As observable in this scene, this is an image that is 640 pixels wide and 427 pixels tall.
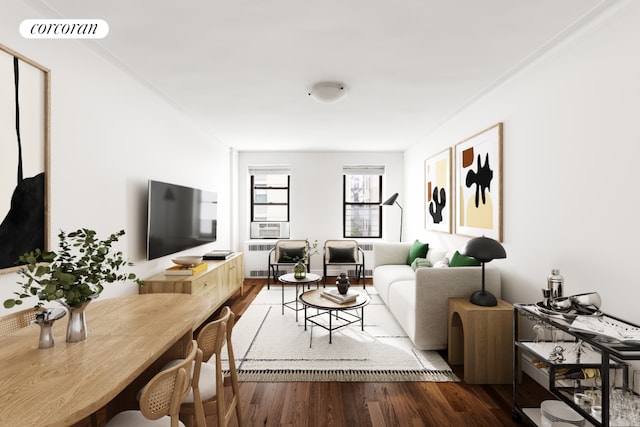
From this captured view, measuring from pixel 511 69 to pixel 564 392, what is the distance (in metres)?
2.42

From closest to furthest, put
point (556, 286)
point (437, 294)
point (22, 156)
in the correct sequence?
point (22, 156) → point (556, 286) → point (437, 294)

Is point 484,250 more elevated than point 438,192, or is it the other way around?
point 438,192

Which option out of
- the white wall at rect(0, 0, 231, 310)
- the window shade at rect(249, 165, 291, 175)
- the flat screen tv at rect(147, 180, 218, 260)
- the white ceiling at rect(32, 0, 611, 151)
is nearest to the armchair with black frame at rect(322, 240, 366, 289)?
the window shade at rect(249, 165, 291, 175)

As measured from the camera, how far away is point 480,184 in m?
3.42

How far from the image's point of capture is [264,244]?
6.34 meters

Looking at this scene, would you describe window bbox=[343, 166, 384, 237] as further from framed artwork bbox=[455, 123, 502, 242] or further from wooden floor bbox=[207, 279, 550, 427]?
wooden floor bbox=[207, 279, 550, 427]

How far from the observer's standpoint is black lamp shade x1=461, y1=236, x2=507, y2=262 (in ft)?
8.46

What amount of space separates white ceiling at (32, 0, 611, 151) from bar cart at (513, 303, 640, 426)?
1822 mm

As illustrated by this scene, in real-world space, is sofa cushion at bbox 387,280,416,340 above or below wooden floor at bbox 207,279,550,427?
above

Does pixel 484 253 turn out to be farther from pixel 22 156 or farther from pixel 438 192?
pixel 22 156

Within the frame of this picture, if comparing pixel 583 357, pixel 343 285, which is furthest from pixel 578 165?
pixel 343 285

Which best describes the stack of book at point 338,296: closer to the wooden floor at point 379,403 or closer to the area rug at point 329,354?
the area rug at point 329,354

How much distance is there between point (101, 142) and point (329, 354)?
2610 millimetres

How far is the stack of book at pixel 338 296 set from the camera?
3.16 meters
